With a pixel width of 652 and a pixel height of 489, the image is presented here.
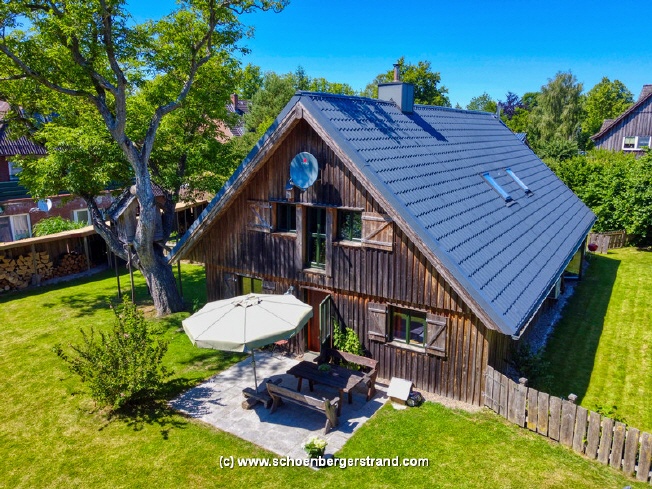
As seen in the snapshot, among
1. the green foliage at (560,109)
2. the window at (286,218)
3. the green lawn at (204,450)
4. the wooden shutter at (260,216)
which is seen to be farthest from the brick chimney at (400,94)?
the green foliage at (560,109)

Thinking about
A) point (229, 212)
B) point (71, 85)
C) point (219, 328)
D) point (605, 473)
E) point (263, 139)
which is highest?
point (71, 85)

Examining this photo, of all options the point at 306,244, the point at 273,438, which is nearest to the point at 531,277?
the point at 306,244

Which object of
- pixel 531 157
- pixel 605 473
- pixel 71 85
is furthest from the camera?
pixel 531 157

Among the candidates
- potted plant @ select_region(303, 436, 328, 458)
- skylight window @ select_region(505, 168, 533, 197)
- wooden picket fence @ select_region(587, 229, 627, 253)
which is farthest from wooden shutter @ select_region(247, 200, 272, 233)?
wooden picket fence @ select_region(587, 229, 627, 253)

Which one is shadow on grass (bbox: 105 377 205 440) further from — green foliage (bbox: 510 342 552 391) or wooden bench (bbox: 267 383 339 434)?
green foliage (bbox: 510 342 552 391)

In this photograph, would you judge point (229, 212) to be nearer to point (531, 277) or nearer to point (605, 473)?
point (531, 277)

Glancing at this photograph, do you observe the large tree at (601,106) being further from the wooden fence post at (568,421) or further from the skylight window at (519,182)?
the wooden fence post at (568,421)
